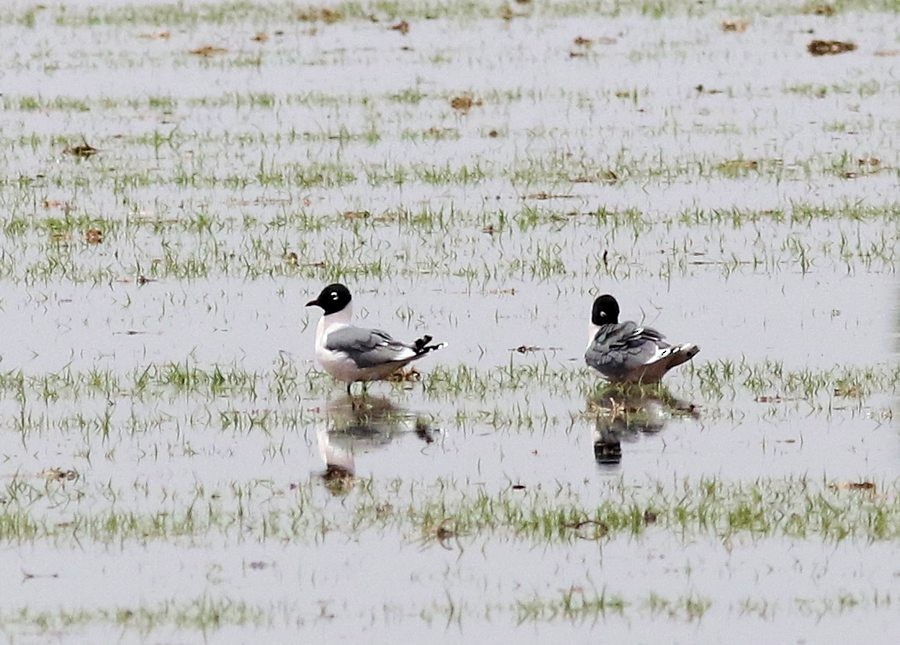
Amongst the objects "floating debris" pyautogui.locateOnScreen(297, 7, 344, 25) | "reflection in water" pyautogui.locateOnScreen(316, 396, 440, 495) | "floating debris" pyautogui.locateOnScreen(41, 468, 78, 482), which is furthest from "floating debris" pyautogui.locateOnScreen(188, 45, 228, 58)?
"floating debris" pyautogui.locateOnScreen(41, 468, 78, 482)

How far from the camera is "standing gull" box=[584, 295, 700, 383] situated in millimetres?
12758

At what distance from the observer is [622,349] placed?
12.8 m

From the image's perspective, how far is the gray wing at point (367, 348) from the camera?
42.2 feet

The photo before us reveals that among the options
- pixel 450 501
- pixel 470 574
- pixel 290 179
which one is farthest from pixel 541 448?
pixel 290 179

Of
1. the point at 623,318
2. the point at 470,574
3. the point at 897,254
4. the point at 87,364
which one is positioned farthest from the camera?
the point at 897,254

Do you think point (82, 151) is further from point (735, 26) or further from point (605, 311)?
point (735, 26)

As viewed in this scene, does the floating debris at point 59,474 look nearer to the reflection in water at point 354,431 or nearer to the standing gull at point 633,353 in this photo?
the reflection in water at point 354,431

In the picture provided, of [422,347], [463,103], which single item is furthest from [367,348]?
[463,103]

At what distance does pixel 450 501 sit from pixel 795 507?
1.63m

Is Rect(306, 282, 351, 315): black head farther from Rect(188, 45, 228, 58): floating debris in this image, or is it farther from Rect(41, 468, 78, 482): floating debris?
Rect(188, 45, 228, 58): floating debris

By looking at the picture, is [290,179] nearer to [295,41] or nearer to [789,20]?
[295,41]

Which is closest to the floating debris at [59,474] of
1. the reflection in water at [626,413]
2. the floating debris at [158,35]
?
the reflection in water at [626,413]

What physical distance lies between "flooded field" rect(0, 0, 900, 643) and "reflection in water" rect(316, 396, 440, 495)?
0.04 metres

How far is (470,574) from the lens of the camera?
9.31 metres
